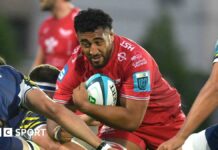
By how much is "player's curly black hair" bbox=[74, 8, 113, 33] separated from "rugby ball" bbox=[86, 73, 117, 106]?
457 millimetres

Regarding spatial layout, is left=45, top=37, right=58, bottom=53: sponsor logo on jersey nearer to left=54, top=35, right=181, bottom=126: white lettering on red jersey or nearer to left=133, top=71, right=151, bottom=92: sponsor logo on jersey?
left=54, top=35, right=181, bottom=126: white lettering on red jersey

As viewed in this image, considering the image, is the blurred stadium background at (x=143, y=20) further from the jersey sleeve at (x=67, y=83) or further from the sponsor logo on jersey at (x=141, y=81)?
the sponsor logo on jersey at (x=141, y=81)

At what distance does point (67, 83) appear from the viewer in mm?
8703

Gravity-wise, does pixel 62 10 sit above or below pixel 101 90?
below

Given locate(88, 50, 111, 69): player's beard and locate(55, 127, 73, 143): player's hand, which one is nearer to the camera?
locate(88, 50, 111, 69): player's beard

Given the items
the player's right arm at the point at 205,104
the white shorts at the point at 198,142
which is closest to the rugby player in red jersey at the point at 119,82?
the white shorts at the point at 198,142

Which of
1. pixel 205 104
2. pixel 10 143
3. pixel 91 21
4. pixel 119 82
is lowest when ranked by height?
pixel 10 143

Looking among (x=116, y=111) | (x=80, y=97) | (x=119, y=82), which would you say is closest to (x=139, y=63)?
(x=119, y=82)

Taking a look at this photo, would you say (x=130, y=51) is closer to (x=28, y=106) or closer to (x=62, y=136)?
(x=62, y=136)

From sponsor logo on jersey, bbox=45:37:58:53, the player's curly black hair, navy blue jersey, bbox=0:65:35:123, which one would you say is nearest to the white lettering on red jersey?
the player's curly black hair

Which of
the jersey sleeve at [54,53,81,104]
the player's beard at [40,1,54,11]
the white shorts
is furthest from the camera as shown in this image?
the player's beard at [40,1,54,11]

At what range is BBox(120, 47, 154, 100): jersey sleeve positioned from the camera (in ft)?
27.8

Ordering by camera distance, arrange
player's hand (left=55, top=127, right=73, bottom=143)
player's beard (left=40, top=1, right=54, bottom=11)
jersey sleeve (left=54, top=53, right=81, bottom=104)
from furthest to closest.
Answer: player's beard (left=40, top=1, right=54, bottom=11)
player's hand (left=55, top=127, right=73, bottom=143)
jersey sleeve (left=54, top=53, right=81, bottom=104)

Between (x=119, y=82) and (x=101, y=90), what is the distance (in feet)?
0.80
